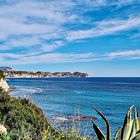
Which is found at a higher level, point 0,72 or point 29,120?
point 0,72

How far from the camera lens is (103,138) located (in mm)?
4520

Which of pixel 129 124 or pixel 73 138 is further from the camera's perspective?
pixel 73 138

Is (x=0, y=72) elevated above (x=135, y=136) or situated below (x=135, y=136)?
above

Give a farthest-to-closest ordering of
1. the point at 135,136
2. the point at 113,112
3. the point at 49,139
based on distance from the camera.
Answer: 1. the point at 113,112
2. the point at 49,139
3. the point at 135,136

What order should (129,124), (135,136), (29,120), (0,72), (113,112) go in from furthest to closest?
1. (0,72)
2. (113,112)
3. (29,120)
4. (129,124)
5. (135,136)

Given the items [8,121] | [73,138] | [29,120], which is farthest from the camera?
[29,120]

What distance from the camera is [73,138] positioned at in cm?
662

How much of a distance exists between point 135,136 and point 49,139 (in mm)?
3390

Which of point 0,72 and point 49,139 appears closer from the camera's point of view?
point 49,139

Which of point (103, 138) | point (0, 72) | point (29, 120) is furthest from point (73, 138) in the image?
point (0, 72)

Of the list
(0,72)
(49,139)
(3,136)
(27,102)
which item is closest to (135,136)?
(49,139)

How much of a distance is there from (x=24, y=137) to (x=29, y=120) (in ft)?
25.1

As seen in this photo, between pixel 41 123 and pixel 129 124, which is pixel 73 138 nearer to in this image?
pixel 129 124

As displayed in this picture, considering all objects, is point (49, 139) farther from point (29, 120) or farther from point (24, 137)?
point (29, 120)
